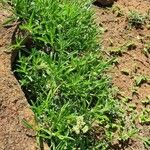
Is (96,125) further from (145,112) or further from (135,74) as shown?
(135,74)

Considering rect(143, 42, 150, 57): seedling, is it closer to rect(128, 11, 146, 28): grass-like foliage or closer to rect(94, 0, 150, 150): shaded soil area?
rect(94, 0, 150, 150): shaded soil area

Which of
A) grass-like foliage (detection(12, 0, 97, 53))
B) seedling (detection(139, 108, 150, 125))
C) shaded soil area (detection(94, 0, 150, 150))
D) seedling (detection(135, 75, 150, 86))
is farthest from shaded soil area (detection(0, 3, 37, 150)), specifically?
seedling (detection(135, 75, 150, 86))

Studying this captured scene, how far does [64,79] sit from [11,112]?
0.59m

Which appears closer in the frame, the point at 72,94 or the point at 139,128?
the point at 72,94

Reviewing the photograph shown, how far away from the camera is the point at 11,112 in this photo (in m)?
3.17

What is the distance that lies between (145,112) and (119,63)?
0.60 meters

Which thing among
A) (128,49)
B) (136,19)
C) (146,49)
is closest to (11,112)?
(128,49)

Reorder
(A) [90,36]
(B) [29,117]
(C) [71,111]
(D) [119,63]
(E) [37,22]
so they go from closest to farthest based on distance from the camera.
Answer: (B) [29,117] → (C) [71,111] → (E) [37,22] → (A) [90,36] → (D) [119,63]

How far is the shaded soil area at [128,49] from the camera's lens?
13.0 feet

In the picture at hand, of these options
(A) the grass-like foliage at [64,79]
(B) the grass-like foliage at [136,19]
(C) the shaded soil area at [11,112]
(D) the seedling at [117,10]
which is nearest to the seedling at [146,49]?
(B) the grass-like foliage at [136,19]

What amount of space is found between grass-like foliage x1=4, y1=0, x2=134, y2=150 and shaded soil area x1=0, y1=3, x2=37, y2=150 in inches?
3.8

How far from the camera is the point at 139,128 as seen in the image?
379 centimetres

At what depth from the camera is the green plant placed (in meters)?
4.52

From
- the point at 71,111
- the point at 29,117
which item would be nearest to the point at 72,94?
the point at 71,111
